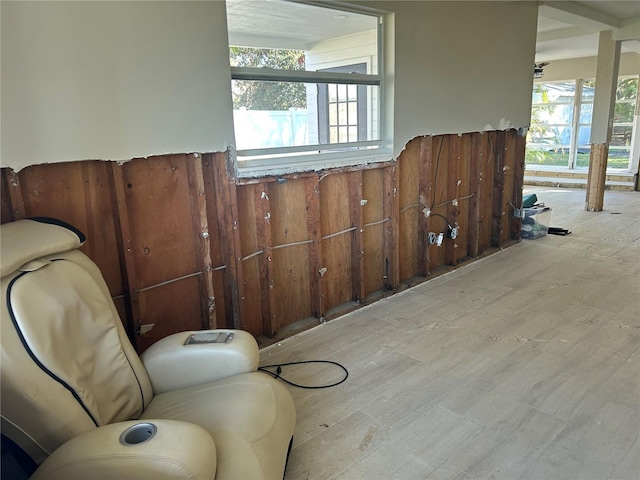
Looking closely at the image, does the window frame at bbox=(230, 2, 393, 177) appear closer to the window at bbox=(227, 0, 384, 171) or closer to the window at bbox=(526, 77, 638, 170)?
the window at bbox=(227, 0, 384, 171)

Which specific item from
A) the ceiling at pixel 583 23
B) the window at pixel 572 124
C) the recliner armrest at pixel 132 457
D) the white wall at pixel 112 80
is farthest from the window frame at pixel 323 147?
the window at pixel 572 124

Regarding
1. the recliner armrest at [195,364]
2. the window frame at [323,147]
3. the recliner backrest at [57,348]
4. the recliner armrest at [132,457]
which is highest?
the window frame at [323,147]

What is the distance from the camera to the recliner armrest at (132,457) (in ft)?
4.13

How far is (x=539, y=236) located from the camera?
18.3ft

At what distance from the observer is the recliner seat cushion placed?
151 cm

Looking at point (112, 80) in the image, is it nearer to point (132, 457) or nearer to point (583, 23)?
point (132, 457)

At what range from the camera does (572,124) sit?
9914 millimetres

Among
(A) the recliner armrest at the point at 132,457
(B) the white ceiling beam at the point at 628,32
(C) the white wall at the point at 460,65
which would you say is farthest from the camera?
(B) the white ceiling beam at the point at 628,32

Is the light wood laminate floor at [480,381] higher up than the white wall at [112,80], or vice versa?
the white wall at [112,80]

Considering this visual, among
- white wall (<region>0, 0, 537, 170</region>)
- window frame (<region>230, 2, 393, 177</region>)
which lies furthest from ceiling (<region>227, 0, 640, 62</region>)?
white wall (<region>0, 0, 537, 170</region>)

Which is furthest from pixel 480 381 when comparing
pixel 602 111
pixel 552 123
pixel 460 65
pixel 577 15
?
pixel 552 123

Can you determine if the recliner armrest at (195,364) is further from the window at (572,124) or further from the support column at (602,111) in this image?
the window at (572,124)

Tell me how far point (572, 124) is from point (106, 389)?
10.6 meters

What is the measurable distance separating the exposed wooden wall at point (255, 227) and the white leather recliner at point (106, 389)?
18.4 inches
